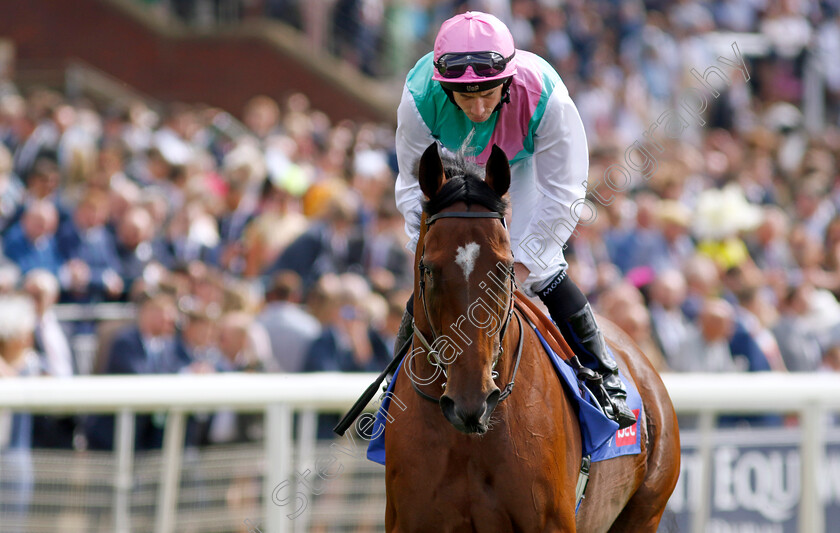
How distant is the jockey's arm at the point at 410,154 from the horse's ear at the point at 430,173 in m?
0.33

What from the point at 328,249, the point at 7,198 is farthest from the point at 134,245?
the point at 328,249

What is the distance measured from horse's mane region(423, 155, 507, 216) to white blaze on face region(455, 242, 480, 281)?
17 centimetres

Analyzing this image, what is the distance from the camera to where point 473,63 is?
3607 mm

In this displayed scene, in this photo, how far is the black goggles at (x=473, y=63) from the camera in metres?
3.61

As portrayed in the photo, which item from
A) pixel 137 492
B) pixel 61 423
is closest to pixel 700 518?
pixel 137 492

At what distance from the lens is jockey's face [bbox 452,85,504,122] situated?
367 cm

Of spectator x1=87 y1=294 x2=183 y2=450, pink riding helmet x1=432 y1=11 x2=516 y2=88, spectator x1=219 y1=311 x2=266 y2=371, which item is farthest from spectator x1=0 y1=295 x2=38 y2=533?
pink riding helmet x1=432 y1=11 x2=516 y2=88

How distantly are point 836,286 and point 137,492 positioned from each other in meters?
6.58

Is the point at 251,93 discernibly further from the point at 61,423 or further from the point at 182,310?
the point at 61,423

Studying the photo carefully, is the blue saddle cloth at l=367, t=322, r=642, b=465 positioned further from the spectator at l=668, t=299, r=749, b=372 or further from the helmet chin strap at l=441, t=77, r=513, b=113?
the spectator at l=668, t=299, r=749, b=372

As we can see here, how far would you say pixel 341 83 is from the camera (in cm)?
1541

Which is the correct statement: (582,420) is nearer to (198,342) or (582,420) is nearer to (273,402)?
(273,402)

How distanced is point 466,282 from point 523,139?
909 millimetres

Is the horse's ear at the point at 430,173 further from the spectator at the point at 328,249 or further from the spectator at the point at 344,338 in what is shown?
the spectator at the point at 328,249
